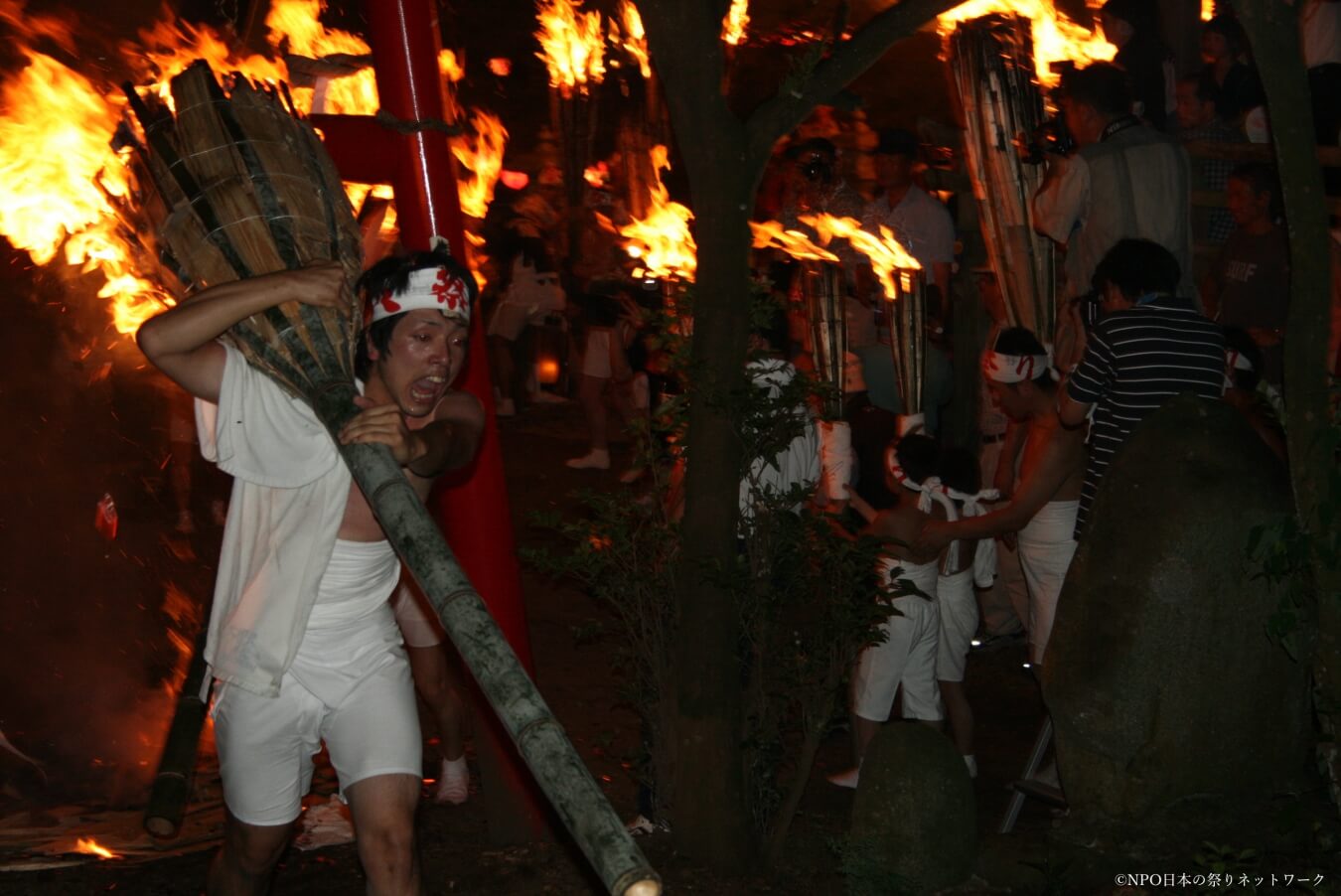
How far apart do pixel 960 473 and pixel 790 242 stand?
2032mm

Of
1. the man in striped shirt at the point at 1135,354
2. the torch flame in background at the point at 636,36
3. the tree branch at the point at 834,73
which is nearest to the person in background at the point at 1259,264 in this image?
the man in striped shirt at the point at 1135,354

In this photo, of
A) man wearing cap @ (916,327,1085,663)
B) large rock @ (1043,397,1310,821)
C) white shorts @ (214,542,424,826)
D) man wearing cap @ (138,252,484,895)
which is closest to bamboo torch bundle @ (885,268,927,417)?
man wearing cap @ (916,327,1085,663)

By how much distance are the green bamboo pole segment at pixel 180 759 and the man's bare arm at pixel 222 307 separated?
40.1 inches

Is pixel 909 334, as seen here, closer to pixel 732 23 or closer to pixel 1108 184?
pixel 1108 184

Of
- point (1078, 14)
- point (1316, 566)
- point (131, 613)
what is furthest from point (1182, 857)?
point (1078, 14)

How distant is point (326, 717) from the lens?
4.07 metres

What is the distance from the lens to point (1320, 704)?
4.52m

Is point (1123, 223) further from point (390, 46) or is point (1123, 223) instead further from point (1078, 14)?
point (1078, 14)

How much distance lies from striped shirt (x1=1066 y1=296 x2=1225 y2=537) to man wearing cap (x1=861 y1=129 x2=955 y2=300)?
10.7ft

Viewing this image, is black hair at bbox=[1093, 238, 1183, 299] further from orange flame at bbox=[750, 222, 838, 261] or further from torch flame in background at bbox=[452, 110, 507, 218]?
torch flame in background at bbox=[452, 110, 507, 218]

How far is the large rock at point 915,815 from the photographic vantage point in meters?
5.04

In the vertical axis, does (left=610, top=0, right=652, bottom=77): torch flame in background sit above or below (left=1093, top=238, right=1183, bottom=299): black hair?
above

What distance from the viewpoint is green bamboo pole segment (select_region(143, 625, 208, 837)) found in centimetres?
443

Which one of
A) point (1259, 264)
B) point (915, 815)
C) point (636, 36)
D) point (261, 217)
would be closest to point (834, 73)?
point (261, 217)
